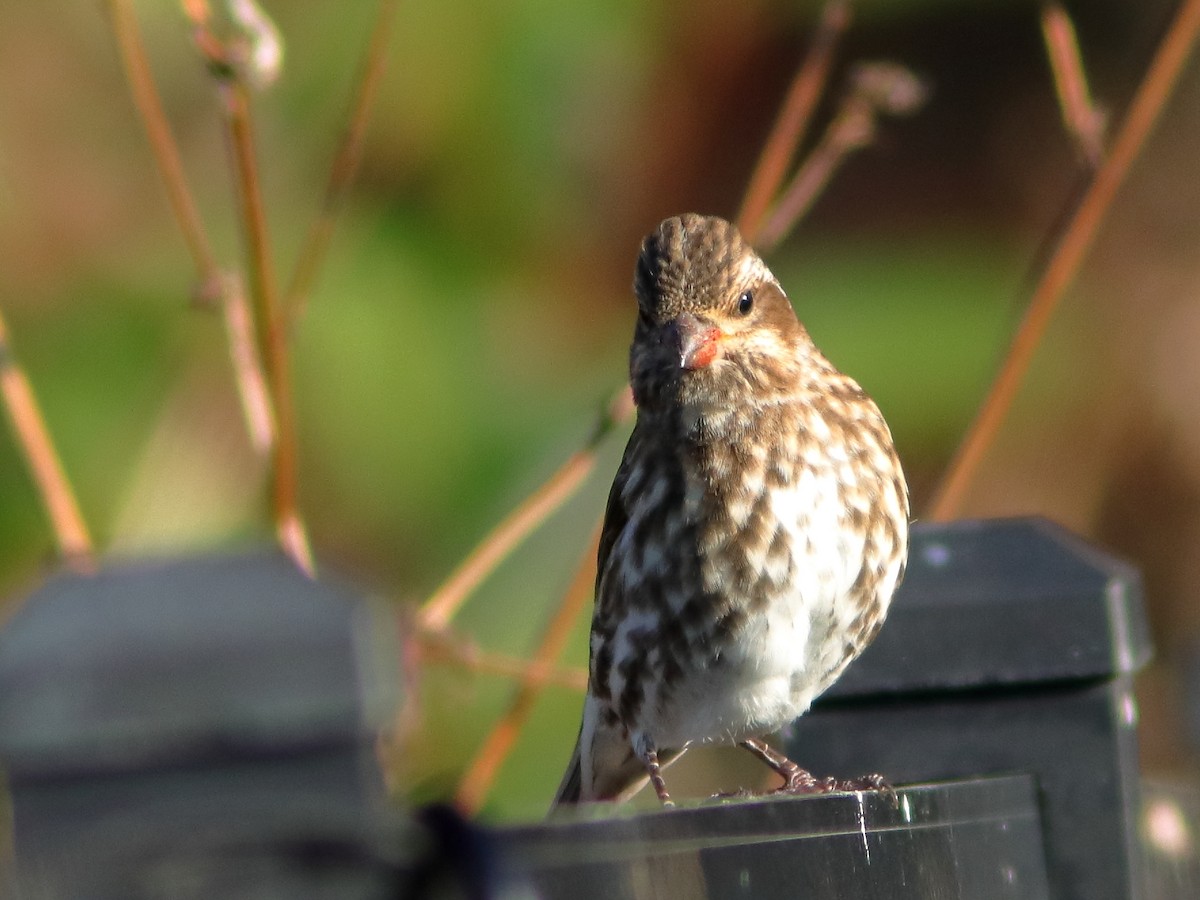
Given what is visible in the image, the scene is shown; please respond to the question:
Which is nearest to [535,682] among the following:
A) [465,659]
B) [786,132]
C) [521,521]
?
[465,659]

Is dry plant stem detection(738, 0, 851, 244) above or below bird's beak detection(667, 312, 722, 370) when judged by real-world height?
above

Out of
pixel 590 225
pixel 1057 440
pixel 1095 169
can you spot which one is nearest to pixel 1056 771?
pixel 1095 169

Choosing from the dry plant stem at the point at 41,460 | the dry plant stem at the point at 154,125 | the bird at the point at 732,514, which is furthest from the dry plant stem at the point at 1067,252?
the dry plant stem at the point at 41,460

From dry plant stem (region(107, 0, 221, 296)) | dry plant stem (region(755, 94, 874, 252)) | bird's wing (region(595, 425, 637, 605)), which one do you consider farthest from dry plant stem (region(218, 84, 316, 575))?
dry plant stem (region(755, 94, 874, 252))

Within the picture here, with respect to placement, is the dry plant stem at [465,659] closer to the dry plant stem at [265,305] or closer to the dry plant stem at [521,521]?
the dry plant stem at [521,521]

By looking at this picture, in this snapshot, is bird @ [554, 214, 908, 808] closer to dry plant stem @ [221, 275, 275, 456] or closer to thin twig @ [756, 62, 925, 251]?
thin twig @ [756, 62, 925, 251]

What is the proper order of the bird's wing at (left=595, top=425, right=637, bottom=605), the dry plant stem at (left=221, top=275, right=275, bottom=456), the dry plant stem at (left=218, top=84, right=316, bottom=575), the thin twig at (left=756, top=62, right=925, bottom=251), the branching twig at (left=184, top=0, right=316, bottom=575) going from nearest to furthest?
1. the branching twig at (left=184, top=0, right=316, bottom=575)
2. the dry plant stem at (left=218, top=84, right=316, bottom=575)
3. the dry plant stem at (left=221, top=275, right=275, bottom=456)
4. the bird's wing at (left=595, top=425, right=637, bottom=605)
5. the thin twig at (left=756, top=62, right=925, bottom=251)

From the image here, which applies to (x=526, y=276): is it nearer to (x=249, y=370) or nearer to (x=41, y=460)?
(x=249, y=370)
